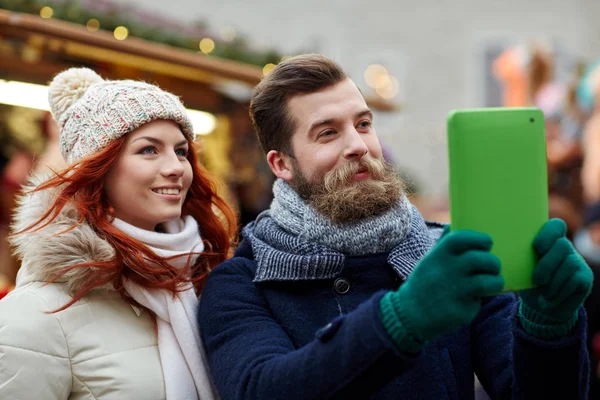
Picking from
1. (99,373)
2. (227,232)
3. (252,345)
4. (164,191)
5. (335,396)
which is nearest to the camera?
(335,396)

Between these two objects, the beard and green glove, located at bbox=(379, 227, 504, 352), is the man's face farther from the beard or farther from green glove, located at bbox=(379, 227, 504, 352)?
green glove, located at bbox=(379, 227, 504, 352)

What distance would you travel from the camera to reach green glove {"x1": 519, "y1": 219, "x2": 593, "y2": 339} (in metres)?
1.54

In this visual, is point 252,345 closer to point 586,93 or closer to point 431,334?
point 431,334

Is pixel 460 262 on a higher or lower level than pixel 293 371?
higher

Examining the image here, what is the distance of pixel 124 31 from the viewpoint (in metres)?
4.27

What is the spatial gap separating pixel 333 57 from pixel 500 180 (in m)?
4.34

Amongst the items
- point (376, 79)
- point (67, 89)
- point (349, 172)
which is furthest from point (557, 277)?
point (376, 79)

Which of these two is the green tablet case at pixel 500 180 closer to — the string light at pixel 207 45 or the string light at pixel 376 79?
the string light at pixel 207 45

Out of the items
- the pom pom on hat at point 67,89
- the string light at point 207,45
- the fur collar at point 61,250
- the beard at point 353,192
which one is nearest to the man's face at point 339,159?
the beard at point 353,192

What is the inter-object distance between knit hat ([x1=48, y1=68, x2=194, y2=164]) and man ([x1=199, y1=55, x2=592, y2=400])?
0.99 feet

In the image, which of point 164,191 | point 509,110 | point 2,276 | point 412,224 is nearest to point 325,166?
point 412,224

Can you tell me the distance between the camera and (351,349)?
1568 mm

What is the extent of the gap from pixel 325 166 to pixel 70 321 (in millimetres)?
852

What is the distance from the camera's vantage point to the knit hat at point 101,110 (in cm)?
219
